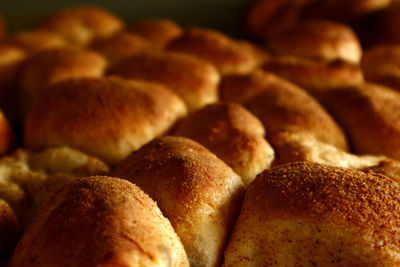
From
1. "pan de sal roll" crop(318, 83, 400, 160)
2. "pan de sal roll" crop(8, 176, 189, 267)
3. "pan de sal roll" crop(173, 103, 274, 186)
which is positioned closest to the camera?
"pan de sal roll" crop(8, 176, 189, 267)

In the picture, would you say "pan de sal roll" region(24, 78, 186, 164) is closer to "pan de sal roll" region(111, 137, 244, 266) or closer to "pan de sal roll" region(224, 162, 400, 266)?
"pan de sal roll" region(111, 137, 244, 266)

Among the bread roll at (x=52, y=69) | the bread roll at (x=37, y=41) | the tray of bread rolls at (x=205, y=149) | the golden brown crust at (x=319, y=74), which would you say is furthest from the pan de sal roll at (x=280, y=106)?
the bread roll at (x=37, y=41)

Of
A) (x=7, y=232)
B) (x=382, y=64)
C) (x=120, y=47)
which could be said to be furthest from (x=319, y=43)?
(x=7, y=232)

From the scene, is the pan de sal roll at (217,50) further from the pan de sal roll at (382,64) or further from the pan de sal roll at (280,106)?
the pan de sal roll at (382,64)

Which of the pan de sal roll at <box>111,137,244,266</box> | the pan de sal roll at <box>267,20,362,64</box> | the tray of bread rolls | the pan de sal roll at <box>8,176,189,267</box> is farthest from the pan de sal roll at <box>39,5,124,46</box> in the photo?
the pan de sal roll at <box>8,176,189,267</box>

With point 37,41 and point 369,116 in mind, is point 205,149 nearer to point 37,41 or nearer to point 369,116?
point 369,116

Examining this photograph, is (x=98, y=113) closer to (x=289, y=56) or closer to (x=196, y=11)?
(x=289, y=56)
